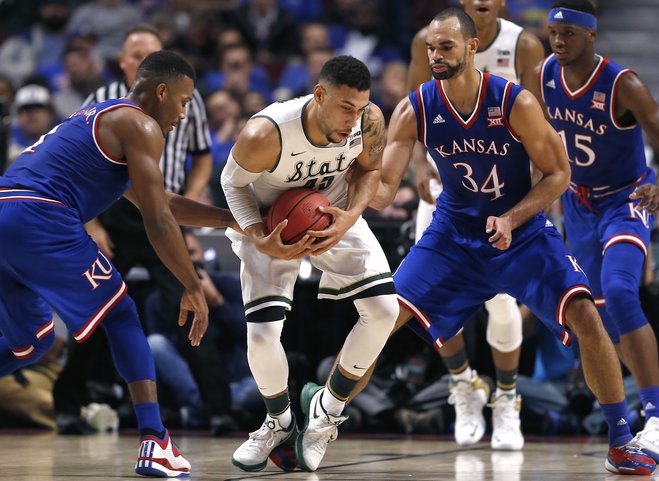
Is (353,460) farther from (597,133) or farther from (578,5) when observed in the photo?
(578,5)

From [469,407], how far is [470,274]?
57.1 inches

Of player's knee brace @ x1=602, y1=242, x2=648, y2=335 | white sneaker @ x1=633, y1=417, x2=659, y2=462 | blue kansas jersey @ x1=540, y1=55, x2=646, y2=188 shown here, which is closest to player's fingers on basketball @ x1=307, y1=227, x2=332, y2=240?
player's knee brace @ x1=602, y1=242, x2=648, y2=335

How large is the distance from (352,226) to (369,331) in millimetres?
473

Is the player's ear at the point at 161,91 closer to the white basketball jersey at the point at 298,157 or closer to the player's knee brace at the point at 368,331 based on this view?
the white basketball jersey at the point at 298,157

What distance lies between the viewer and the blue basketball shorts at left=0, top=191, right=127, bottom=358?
4910 mm

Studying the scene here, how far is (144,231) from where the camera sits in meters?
7.19

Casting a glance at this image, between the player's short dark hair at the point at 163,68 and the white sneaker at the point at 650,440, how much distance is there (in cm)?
256

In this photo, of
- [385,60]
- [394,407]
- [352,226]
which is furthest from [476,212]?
[385,60]

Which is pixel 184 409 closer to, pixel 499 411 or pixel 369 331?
pixel 499 411

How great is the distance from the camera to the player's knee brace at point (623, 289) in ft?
18.1

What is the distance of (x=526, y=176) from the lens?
543 centimetres

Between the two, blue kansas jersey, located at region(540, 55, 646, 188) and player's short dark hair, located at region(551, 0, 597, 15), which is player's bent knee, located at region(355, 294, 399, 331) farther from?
player's short dark hair, located at region(551, 0, 597, 15)

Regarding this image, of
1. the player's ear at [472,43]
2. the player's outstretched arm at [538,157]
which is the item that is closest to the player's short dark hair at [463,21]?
the player's ear at [472,43]

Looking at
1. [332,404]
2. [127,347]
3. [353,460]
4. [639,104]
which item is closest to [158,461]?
[127,347]
